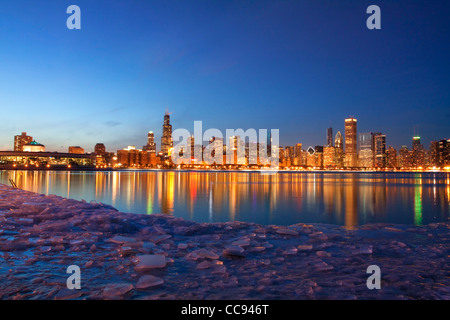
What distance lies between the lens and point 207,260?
7250mm

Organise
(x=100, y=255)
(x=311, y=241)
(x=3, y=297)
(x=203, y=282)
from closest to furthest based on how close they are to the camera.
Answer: (x=3, y=297) → (x=203, y=282) → (x=100, y=255) → (x=311, y=241)

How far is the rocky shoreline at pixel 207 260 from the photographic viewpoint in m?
5.32

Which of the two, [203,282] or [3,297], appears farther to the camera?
[203,282]

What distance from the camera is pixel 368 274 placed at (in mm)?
6383

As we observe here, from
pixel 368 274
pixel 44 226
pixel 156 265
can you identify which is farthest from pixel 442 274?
pixel 44 226

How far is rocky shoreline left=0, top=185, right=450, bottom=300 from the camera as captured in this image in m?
5.32

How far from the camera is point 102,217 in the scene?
11414 mm

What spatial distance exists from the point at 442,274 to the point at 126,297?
6.89 meters
